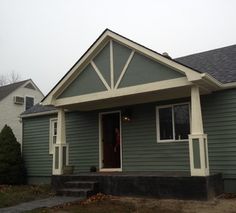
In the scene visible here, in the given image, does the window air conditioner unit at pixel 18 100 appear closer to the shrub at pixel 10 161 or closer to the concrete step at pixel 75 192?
the shrub at pixel 10 161

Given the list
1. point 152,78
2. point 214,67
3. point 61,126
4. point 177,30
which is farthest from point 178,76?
point 177,30

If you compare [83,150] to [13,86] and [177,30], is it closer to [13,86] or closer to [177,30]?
[13,86]

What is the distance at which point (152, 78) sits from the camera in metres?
10.2

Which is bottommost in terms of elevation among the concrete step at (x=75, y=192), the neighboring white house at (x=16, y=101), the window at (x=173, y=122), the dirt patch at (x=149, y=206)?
the dirt patch at (x=149, y=206)

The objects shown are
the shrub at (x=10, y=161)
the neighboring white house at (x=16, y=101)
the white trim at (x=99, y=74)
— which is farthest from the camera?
the neighboring white house at (x=16, y=101)

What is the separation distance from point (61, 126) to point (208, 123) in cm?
520

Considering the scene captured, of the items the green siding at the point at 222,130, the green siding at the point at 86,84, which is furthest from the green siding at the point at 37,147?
the green siding at the point at 222,130

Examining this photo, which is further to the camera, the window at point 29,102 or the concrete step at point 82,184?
the window at point 29,102

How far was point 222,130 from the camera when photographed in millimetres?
10430

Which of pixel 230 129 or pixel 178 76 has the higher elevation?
pixel 178 76

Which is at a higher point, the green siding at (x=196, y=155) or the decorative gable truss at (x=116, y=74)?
the decorative gable truss at (x=116, y=74)

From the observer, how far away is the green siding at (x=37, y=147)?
50.8 ft

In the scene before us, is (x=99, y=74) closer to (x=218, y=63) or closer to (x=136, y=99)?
(x=136, y=99)

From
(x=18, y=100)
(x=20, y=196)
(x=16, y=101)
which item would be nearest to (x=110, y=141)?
(x=20, y=196)
